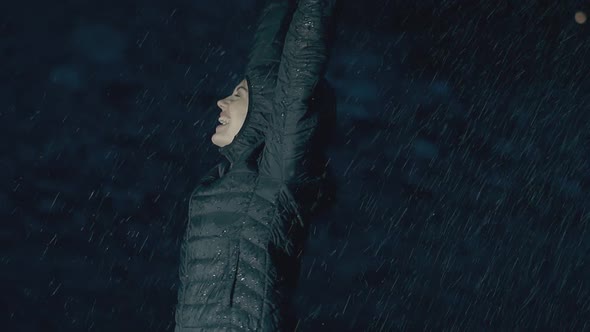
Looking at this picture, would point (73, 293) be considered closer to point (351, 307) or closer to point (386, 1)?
point (351, 307)

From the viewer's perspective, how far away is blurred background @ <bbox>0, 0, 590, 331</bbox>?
8.23m

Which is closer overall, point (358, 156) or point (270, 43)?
point (270, 43)

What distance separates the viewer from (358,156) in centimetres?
1016

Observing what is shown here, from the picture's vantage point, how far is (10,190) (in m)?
11.6

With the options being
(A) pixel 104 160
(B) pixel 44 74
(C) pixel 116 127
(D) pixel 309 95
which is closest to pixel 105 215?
(A) pixel 104 160

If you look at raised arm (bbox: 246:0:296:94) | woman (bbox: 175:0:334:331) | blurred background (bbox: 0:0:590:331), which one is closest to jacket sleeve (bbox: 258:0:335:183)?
woman (bbox: 175:0:334:331)

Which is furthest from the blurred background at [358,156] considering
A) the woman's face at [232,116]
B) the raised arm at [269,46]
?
the woman's face at [232,116]

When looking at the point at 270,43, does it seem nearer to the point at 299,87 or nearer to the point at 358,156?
the point at 299,87

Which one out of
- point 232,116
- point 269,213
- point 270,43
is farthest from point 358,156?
point 269,213

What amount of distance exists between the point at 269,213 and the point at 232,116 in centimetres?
66

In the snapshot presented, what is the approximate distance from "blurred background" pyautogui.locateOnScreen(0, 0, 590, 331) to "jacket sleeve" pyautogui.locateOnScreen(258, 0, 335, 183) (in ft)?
18.4

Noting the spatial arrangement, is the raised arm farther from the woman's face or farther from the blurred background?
the blurred background

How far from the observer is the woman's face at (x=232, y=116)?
2.60 m

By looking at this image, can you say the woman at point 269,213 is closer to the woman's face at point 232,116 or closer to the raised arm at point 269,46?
the woman's face at point 232,116
